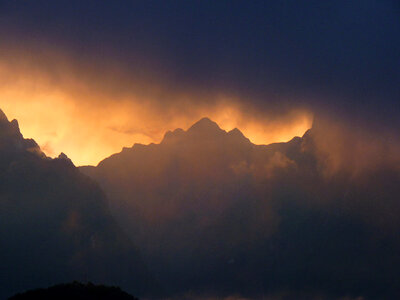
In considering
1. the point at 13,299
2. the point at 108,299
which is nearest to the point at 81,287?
the point at 108,299

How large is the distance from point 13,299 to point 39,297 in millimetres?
3340

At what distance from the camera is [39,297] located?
65.9 metres

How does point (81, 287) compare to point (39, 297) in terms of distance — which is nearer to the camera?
point (39, 297)

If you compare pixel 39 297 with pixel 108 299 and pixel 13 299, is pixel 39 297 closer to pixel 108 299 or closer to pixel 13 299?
pixel 13 299

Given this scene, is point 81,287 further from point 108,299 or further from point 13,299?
point 13,299

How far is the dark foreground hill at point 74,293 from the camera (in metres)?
66.4

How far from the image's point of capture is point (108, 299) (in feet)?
229

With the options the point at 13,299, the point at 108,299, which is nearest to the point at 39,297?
the point at 13,299

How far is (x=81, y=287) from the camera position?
2803 inches

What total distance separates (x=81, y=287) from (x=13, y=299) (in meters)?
9.33

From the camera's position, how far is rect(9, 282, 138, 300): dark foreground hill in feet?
218

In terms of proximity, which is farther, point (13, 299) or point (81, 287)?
point (81, 287)

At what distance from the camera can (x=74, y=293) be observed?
68250mm

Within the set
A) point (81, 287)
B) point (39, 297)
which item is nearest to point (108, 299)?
point (81, 287)
